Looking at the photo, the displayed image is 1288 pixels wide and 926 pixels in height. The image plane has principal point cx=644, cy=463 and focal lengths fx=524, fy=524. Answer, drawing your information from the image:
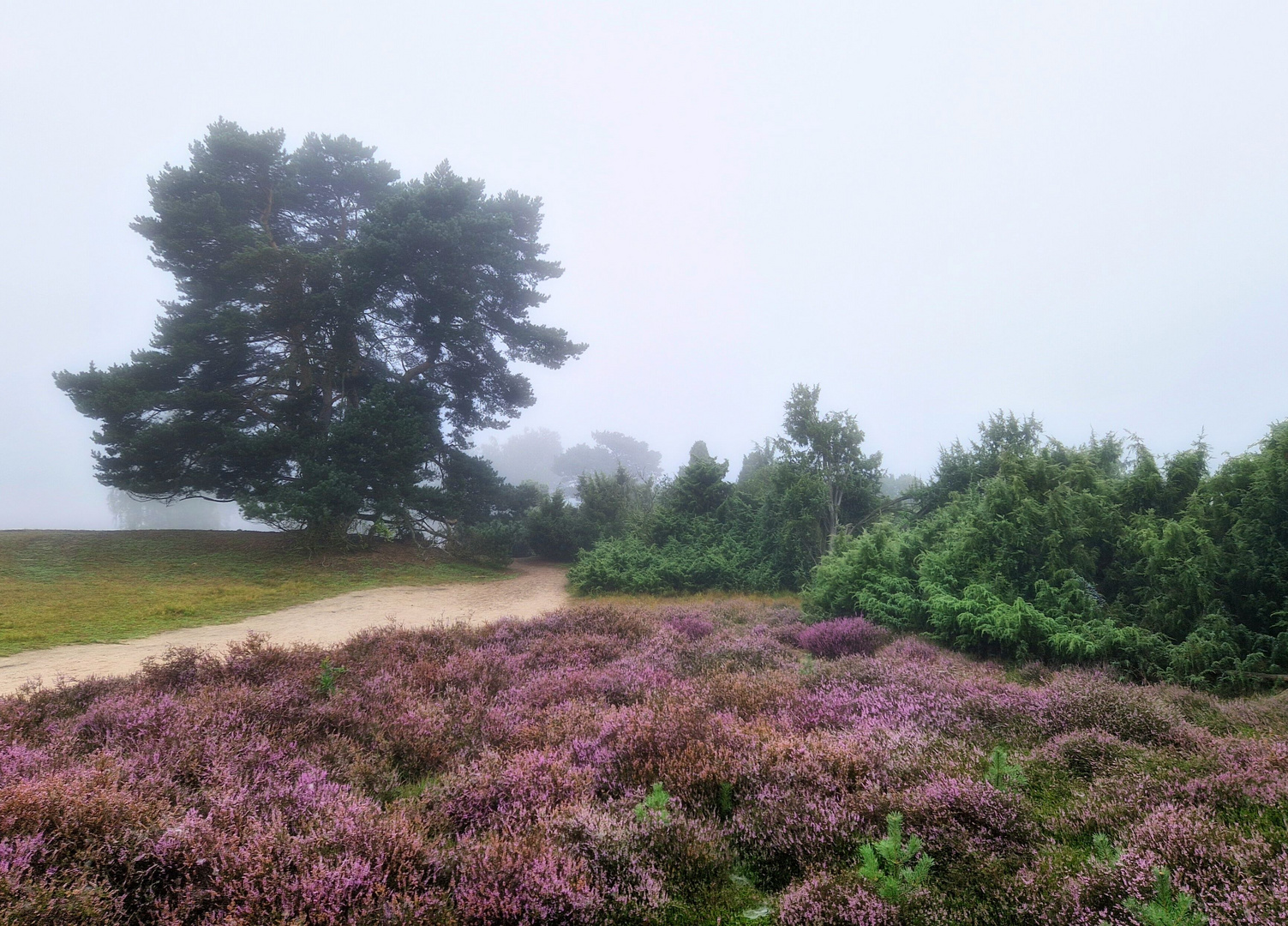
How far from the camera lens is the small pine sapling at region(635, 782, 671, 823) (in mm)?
2656

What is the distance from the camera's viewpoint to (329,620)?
1080 centimetres

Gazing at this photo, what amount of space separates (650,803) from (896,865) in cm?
124

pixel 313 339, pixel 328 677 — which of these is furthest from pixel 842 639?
pixel 313 339

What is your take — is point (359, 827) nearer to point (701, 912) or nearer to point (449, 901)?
point (449, 901)

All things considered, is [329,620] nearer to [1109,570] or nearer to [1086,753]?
[1086,753]

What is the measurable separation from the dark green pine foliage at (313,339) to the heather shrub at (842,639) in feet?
54.3

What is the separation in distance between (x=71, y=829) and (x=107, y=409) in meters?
22.1

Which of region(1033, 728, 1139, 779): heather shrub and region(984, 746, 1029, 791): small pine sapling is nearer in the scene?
region(984, 746, 1029, 791): small pine sapling

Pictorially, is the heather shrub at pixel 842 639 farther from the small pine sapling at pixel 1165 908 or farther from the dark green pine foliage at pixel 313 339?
the dark green pine foliage at pixel 313 339

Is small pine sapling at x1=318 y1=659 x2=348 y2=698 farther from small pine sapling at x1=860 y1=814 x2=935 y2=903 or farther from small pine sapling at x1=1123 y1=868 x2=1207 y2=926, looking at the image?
small pine sapling at x1=1123 y1=868 x2=1207 y2=926

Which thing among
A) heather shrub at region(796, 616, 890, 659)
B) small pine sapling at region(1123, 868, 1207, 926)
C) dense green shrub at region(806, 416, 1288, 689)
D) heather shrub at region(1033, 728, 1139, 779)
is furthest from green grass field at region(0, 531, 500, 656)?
dense green shrub at region(806, 416, 1288, 689)

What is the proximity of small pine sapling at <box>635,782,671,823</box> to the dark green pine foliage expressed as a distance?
18.2 m

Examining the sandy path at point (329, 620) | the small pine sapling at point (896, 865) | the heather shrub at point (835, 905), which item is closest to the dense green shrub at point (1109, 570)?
the small pine sapling at point (896, 865)

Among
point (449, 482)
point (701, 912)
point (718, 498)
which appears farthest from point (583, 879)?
point (449, 482)
